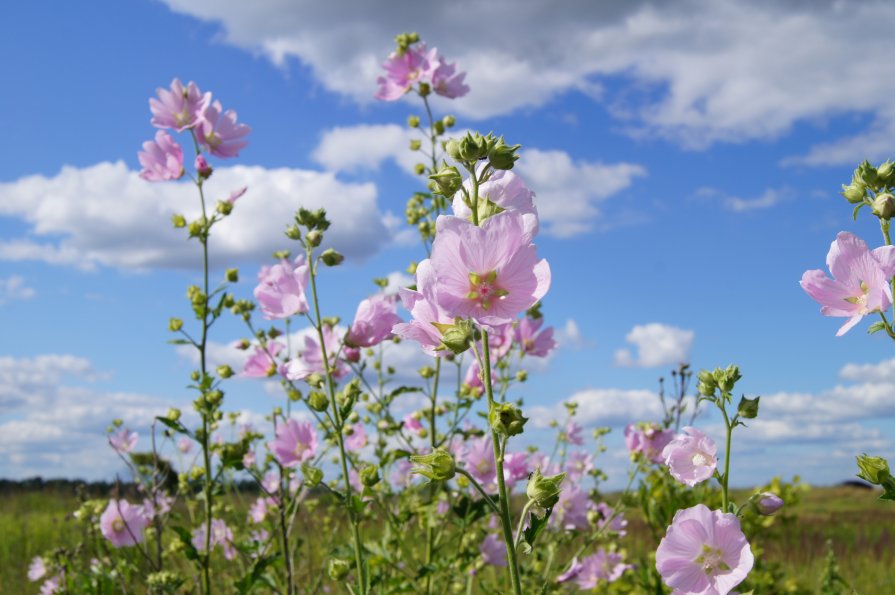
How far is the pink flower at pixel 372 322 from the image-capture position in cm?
245

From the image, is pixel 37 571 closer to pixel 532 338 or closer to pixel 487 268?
pixel 532 338

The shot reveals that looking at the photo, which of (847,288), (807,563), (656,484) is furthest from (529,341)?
(807,563)

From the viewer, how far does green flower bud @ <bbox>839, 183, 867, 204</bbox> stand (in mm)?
1948

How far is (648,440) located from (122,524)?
2305 millimetres

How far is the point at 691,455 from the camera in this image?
1.88 metres

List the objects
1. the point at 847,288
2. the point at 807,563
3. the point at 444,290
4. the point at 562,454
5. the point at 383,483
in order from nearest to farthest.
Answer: the point at 444,290, the point at 847,288, the point at 383,483, the point at 562,454, the point at 807,563

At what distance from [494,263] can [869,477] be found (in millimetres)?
897

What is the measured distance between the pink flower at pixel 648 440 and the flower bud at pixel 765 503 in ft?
4.77

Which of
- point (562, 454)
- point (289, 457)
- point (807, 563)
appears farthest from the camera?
point (807, 563)

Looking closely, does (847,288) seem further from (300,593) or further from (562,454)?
(300,593)

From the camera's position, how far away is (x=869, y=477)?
166cm

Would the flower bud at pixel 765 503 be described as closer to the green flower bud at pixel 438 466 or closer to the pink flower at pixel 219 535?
the green flower bud at pixel 438 466

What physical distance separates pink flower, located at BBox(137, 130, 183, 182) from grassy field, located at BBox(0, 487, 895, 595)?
12.4ft

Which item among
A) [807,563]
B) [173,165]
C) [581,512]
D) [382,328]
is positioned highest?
[173,165]
